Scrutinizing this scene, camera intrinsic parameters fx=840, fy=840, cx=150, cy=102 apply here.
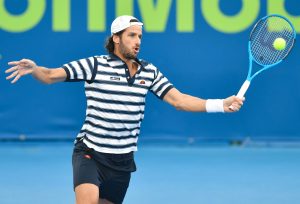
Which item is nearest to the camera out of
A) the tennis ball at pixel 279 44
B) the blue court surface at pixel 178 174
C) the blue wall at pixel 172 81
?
the tennis ball at pixel 279 44

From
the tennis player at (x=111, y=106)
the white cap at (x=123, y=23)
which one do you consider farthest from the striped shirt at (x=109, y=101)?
the white cap at (x=123, y=23)

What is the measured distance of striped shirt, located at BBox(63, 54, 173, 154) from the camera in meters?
5.36

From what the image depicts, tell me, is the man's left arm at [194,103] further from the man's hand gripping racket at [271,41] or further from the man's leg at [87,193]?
the man's leg at [87,193]

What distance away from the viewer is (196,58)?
420 inches

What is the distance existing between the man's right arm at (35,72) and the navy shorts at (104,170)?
47 centimetres

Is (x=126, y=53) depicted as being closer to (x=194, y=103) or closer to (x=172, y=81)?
(x=194, y=103)

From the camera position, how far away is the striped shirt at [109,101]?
5.36 m

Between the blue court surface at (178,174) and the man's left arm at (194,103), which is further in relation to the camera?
the blue court surface at (178,174)

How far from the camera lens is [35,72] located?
17.1 ft

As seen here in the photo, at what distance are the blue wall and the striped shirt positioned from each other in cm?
508

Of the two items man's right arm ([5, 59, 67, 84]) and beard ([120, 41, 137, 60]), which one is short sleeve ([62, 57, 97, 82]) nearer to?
man's right arm ([5, 59, 67, 84])

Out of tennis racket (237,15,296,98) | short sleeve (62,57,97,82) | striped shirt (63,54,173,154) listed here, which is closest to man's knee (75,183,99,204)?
striped shirt (63,54,173,154)

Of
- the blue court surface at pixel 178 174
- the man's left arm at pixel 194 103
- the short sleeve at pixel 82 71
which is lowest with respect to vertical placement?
the blue court surface at pixel 178 174

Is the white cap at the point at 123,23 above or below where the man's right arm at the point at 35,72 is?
above
